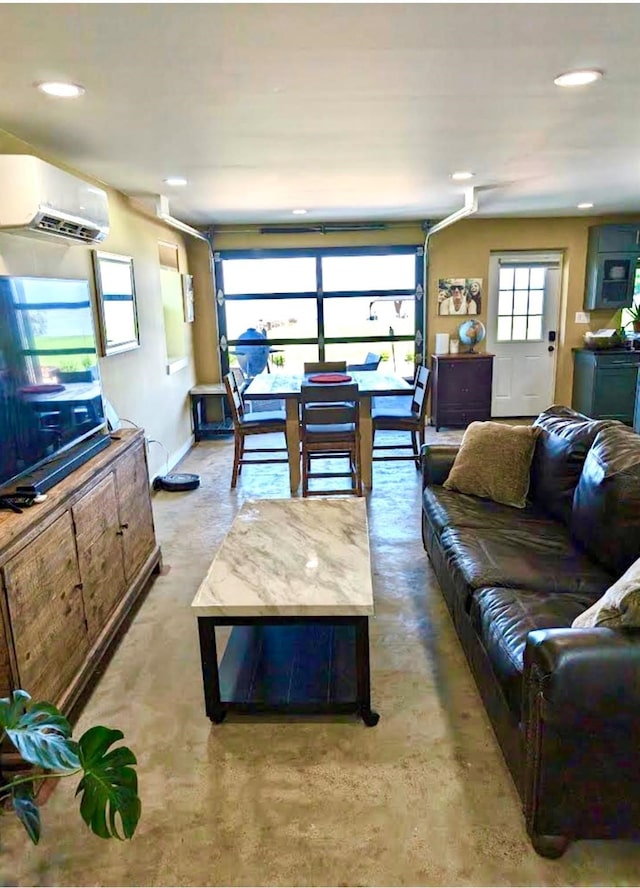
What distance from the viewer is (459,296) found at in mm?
6770

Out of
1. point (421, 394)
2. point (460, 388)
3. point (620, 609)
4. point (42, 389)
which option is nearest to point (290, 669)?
point (620, 609)

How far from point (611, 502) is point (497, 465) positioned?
864 mm

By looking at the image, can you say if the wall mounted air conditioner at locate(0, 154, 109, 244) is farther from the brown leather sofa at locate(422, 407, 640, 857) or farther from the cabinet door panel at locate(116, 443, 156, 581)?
the brown leather sofa at locate(422, 407, 640, 857)

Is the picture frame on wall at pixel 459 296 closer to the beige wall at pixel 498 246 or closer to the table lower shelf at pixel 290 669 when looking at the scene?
the beige wall at pixel 498 246

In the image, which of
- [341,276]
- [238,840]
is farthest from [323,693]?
[341,276]

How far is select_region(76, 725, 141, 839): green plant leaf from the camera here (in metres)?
1.46

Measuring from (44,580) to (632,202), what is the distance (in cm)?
602

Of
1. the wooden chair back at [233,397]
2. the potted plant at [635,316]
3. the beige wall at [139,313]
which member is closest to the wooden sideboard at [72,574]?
the beige wall at [139,313]

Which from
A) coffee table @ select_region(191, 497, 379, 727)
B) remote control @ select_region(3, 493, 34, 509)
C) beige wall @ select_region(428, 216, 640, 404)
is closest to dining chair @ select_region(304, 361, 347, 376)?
beige wall @ select_region(428, 216, 640, 404)

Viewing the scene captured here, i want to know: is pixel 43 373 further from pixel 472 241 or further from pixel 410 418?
pixel 472 241

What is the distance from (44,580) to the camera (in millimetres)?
2025

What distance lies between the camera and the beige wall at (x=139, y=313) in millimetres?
2928

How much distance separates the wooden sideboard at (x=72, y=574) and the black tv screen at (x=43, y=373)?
163 mm

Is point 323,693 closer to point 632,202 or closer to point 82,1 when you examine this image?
point 82,1
